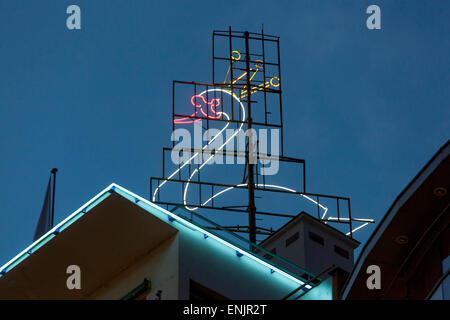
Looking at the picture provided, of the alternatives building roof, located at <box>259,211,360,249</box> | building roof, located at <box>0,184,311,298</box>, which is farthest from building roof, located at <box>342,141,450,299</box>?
building roof, located at <box>259,211,360,249</box>

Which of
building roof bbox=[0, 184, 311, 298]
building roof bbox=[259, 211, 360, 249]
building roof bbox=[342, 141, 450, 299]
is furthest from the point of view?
building roof bbox=[259, 211, 360, 249]

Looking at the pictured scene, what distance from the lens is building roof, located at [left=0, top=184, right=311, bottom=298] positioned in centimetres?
2373

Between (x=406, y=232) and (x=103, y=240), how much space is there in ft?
23.6

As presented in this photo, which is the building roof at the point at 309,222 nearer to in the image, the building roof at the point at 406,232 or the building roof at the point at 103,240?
the building roof at the point at 406,232

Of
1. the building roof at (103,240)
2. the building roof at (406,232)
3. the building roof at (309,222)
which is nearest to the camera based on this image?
the building roof at (406,232)

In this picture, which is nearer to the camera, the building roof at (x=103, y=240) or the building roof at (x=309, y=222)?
the building roof at (x=103, y=240)

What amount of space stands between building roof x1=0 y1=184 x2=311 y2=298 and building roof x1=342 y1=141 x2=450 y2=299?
2.14 metres

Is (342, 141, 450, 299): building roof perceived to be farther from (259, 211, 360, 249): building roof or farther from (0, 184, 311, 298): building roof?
(259, 211, 360, 249): building roof

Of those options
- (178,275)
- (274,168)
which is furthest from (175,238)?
(274,168)

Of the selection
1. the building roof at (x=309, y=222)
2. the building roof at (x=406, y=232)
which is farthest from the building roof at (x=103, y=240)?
the building roof at (x=309, y=222)

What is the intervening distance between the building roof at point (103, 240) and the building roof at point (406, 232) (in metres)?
2.14

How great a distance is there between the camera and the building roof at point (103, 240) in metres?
23.7

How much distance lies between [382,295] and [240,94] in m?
18.5
